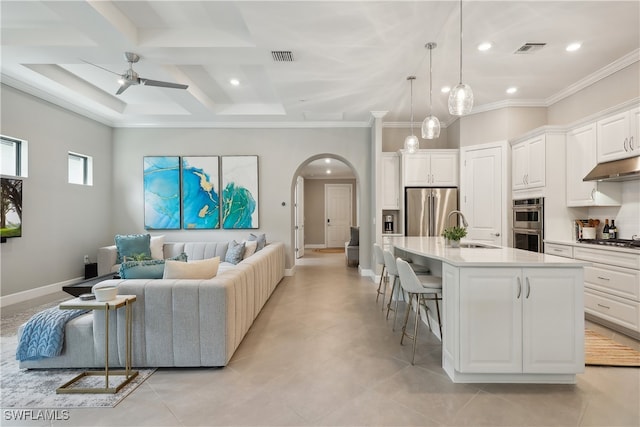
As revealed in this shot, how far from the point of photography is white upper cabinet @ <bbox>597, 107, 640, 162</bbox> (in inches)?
130

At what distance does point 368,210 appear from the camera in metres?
6.44

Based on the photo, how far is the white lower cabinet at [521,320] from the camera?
→ 2.25 metres

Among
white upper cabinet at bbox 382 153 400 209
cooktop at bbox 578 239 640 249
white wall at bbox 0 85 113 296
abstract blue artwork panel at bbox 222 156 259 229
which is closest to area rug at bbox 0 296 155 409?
white wall at bbox 0 85 113 296

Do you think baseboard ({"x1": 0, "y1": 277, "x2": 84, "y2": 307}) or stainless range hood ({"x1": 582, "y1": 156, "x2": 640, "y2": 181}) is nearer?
stainless range hood ({"x1": 582, "y1": 156, "x2": 640, "y2": 181})

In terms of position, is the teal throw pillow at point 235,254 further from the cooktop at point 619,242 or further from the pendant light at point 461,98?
the cooktop at point 619,242

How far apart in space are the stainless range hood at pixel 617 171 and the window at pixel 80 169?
775 cm

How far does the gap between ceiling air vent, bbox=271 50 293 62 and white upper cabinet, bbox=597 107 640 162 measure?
11.9 feet

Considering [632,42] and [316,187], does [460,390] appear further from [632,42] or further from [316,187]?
[316,187]

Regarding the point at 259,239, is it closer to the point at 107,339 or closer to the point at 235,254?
the point at 235,254

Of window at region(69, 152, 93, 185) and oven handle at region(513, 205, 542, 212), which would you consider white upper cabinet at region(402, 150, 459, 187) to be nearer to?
oven handle at region(513, 205, 542, 212)

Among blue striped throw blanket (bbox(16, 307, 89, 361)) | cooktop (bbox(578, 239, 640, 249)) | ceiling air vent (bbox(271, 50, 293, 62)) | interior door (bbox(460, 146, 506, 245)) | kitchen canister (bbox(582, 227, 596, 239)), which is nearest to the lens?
blue striped throw blanket (bbox(16, 307, 89, 361))

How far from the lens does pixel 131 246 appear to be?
5348 millimetres

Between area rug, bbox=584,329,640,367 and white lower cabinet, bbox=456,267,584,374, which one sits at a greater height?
white lower cabinet, bbox=456,267,584,374

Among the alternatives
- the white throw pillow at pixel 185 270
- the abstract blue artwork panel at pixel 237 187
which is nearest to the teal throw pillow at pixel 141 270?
the white throw pillow at pixel 185 270
